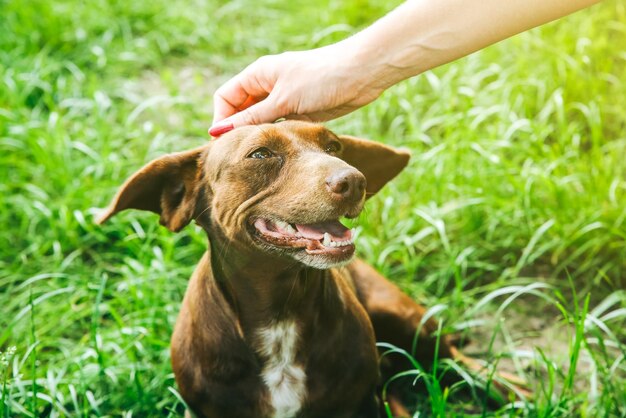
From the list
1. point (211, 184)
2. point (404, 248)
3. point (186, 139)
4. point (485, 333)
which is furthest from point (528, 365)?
point (186, 139)

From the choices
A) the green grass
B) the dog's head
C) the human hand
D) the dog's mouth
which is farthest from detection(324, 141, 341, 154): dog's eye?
the green grass

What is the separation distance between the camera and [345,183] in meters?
2.54

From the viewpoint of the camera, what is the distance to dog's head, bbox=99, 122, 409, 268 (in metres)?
2.60

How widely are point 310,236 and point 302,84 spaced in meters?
0.65

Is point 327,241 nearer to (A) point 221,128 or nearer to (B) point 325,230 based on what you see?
(B) point 325,230

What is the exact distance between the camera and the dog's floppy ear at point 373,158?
3168 mm

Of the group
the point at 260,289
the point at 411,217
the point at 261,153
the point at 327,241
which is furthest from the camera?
the point at 411,217

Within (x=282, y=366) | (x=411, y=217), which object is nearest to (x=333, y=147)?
(x=282, y=366)

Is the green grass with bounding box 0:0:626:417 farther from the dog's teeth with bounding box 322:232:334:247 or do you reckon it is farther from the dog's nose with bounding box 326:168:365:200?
the dog's nose with bounding box 326:168:365:200

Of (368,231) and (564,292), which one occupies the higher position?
(368,231)

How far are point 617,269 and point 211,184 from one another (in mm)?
2332

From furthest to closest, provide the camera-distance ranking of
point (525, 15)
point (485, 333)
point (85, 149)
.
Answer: point (85, 149) < point (485, 333) < point (525, 15)

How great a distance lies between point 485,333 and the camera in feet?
13.3

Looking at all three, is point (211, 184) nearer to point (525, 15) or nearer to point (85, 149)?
point (525, 15)
